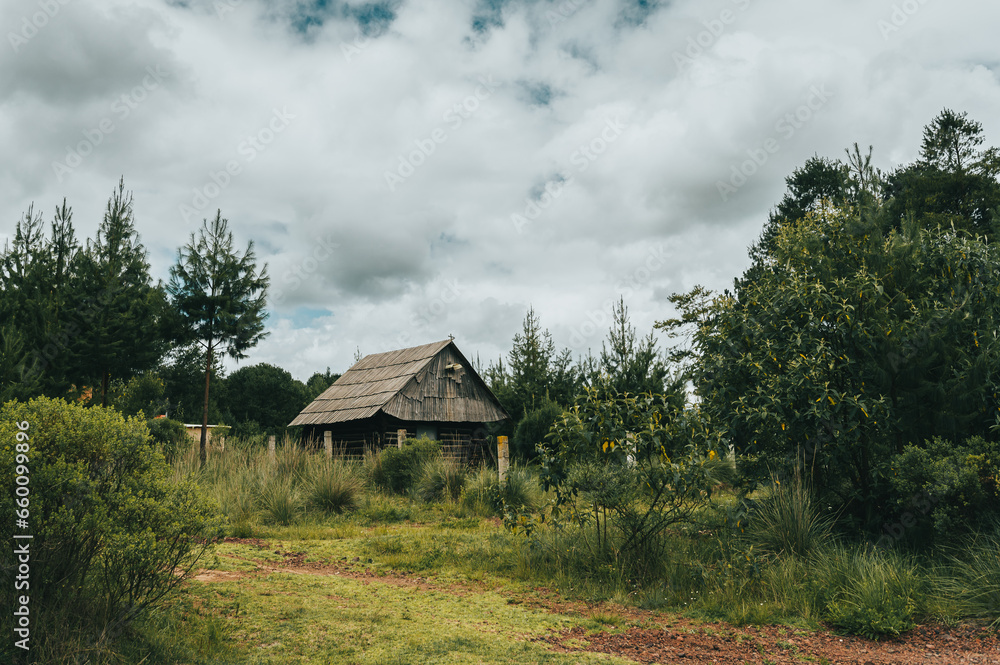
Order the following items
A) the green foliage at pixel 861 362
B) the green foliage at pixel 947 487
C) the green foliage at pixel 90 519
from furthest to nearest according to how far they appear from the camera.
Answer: the green foliage at pixel 861 362, the green foliage at pixel 947 487, the green foliage at pixel 90 519

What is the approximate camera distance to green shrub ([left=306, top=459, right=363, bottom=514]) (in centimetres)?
1213

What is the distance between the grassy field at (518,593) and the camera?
4520mm

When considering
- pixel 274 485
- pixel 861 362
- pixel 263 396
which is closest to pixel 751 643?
pixel 861 362

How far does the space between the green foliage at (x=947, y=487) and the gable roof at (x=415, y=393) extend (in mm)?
15732

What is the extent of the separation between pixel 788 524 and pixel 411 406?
15.8 metres

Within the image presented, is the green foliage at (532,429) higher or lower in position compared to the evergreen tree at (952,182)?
lower

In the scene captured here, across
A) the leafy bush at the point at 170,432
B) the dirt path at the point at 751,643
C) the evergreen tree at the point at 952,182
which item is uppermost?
the evergreen tree at the point at 952,182

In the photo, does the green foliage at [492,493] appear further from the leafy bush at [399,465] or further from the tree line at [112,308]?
the tree line at [112,308]

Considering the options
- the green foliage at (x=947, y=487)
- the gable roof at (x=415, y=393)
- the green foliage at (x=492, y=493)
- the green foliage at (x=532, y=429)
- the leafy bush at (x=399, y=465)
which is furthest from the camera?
the gable roof at (x=415, y=393)

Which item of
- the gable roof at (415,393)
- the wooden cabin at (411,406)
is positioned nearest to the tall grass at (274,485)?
the wooden cabin at (411,406)

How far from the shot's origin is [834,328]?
24.8 feet

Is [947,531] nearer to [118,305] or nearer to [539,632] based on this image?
[539,632]

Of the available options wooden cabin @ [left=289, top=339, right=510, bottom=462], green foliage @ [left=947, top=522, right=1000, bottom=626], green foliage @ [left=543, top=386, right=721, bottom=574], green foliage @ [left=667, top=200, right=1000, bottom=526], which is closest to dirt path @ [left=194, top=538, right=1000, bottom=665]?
green foliage @ [left=947, top=522, right=1000, bottom=626]

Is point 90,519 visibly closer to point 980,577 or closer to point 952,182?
point 980,577
